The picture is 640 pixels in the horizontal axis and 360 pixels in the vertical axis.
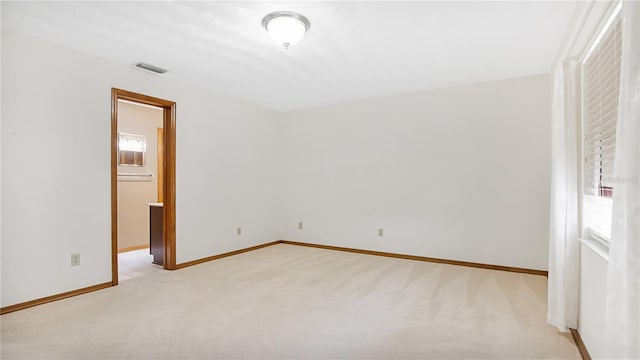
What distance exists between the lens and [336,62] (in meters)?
3.55

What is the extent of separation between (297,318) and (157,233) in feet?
8.88

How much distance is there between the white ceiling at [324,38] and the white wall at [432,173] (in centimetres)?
48

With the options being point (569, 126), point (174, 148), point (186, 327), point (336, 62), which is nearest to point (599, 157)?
point (569, 126)

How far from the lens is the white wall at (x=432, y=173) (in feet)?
13.4

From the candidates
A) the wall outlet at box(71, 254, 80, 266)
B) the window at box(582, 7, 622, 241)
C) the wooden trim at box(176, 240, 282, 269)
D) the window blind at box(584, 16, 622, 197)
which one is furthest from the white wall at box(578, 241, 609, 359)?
the wall outlet at box(71, 254, 80, 266)

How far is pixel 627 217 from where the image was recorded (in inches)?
43.3

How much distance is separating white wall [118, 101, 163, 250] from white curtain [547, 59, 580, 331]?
18.0 feet

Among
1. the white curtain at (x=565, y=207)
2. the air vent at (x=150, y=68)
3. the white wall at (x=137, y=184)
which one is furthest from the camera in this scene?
the white wall at (x=137, y=184)

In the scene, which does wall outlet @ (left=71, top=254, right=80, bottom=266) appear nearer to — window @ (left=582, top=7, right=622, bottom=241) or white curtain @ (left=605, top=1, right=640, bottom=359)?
white curtain @ (left=605, top=1, right=640, bottom=359)

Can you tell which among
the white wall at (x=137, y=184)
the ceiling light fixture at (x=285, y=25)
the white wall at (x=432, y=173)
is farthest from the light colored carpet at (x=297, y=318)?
the ceiling light fixture at (x=285, y=25)

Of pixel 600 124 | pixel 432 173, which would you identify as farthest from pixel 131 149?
pixel 600 124

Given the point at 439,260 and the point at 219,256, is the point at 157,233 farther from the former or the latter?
the point at 439,260

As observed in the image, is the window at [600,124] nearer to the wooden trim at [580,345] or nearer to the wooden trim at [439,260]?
the wooden trim at [580,345]

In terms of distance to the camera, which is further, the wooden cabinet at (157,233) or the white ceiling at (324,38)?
the wooden cabinet at (157,233)
